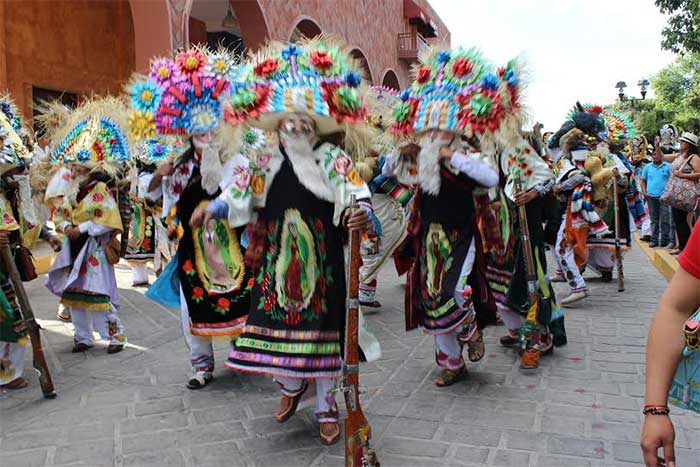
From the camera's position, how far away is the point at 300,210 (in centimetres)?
371

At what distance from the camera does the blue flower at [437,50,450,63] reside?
4.32 meters

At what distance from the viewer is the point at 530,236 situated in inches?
208

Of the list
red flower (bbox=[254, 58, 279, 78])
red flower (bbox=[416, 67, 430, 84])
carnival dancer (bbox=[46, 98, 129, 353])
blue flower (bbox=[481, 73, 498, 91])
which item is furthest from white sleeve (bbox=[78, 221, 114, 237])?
blue flower (bbox=[481, 73, 498, 91])

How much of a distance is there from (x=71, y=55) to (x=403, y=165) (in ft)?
37.4

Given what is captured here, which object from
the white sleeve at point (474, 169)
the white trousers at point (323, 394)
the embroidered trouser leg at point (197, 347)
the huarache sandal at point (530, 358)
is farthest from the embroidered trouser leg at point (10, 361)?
the huarache sandal at point (530, 358)

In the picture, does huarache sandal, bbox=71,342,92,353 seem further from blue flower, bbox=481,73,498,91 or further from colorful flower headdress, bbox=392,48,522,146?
blue flower, bbox=481,73,498,91

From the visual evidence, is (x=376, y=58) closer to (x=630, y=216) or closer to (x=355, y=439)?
(x=630, y=216)

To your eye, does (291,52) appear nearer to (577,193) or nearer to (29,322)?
(29,322)

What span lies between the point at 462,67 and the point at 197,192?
2.02 meters

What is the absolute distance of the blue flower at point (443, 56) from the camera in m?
4.32

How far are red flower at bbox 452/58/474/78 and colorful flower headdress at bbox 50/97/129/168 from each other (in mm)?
2849

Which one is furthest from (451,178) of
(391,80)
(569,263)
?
(391,80)

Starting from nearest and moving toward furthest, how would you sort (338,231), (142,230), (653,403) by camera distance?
(653,403) → (338,231) → (142,230)

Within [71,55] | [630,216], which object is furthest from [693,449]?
[71,55]
